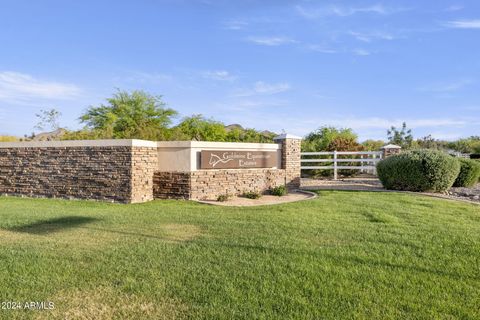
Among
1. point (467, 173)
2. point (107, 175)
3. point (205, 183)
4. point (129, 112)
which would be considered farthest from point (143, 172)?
point (129, 112)

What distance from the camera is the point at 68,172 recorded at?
39.6ft

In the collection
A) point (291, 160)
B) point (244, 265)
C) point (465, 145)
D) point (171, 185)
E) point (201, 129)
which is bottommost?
point (244, 265)

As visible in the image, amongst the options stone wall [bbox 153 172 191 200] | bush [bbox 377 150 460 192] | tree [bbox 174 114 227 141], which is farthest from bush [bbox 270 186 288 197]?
tree [bbox 174 114 227 141]

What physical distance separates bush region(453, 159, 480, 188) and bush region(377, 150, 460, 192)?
203 cm

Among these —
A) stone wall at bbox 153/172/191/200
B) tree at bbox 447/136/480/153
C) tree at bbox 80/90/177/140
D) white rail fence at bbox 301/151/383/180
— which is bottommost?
stone wall at bbox 153/172/191/200

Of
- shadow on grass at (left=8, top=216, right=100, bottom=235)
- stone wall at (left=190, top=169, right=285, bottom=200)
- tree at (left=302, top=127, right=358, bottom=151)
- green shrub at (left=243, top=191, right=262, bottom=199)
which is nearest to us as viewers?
shadow on grass at (left=8, top=216, right=100, bottom=235)

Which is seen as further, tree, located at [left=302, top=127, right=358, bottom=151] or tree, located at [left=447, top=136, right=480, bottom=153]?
tree, located at [left=447, top=136, right=480, bottom=153]

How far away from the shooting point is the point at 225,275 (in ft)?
15.2

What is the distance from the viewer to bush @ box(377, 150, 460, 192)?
1293 cm

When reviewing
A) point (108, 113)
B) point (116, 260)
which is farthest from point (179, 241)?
point (108, 113)

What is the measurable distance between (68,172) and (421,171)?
11.2 metres

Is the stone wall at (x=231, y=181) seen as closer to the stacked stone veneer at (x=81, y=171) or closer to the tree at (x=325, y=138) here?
the stacked stone veneer at (x=81, y=171)

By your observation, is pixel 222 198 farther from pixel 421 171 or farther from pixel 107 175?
pixel 421 171

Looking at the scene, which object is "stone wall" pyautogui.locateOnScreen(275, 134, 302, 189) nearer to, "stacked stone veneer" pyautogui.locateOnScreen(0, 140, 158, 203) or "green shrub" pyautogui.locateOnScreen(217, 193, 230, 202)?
"green shrub" pyautogui.locateOnScreen(217, 193, 230, 202)
